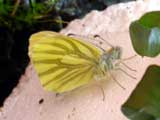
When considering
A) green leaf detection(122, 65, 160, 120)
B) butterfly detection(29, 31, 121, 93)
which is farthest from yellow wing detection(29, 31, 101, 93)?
green leaf detection(122, 65, 160, 120)

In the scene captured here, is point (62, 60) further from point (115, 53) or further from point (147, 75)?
point (147, 75)

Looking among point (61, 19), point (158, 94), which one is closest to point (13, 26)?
point (61, 19)

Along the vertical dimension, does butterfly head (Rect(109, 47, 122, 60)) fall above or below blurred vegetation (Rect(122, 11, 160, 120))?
below

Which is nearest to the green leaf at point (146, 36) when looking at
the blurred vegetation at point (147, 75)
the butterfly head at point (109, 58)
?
the blurred vegetation at point (147, 75)

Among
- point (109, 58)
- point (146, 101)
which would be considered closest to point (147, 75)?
point (146, 101)

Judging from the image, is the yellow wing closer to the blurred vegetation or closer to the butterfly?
the butterfly

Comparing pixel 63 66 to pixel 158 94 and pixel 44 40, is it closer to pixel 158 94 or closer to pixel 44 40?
pixel 44 40

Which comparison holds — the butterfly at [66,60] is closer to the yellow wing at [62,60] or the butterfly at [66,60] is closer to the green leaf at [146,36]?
the yellow wing at [62,60]
